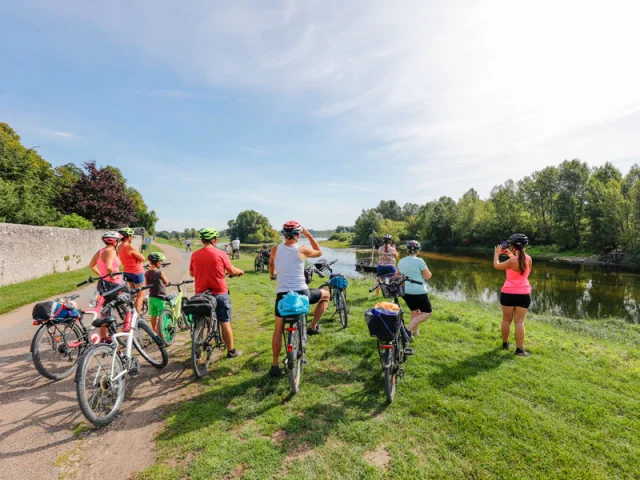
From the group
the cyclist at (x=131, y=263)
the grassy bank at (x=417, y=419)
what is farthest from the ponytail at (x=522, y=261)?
the cyclist at (x=131, y=263)

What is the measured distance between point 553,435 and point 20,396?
22.1 feet

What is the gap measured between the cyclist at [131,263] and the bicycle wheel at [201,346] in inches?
81.1

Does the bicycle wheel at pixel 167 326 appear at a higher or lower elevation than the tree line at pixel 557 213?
lower

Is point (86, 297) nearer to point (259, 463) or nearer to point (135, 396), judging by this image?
point (135, 396)

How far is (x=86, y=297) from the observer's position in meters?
9.25

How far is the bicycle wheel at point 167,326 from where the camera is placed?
5262 mm

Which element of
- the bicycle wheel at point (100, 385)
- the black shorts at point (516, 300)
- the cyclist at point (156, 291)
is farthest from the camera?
the cyclist at point (156, 291)

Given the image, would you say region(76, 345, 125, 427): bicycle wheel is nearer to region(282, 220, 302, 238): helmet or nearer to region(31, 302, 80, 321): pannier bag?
region(31, 302, 80, 321): pannier bag

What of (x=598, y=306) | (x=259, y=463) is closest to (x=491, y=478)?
(x=259, y=463)

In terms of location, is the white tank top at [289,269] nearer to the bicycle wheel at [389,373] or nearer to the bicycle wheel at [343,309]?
the bicycle wheel at [389,373]

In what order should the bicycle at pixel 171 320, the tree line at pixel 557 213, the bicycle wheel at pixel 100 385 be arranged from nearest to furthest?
the bicycle wheel at pixel 100 385
the bicycle at pixel 171 320
the tree line at pixel 557 213

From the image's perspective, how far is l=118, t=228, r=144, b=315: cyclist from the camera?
18.8ft

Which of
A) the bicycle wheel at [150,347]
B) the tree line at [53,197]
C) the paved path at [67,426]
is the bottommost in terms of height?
the paved path at [67,426]

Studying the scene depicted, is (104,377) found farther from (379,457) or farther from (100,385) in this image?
(379,457)
